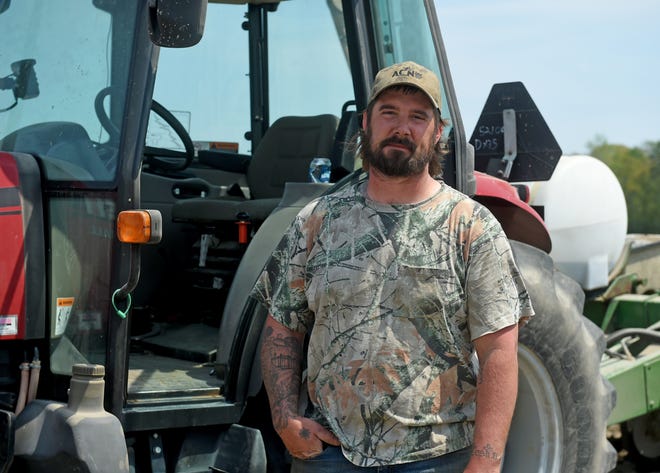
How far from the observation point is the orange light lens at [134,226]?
299cm

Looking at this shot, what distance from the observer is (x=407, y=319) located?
2484mm

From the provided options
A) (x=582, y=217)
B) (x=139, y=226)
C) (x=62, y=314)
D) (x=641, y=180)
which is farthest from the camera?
(x=641, y=180)

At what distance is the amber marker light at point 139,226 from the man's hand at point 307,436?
0.79m

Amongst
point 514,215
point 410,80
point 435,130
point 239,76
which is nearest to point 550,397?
point 514,215

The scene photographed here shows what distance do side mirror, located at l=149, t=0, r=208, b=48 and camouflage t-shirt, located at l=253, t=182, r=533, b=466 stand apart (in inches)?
29.0

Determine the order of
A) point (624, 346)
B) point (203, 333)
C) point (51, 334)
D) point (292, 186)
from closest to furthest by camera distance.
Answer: point (51, 334)
point (292, 186)
point (203, 333)
point (624, 346)

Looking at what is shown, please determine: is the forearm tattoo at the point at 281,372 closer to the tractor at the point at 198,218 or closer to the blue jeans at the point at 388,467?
the blue jeans at the point at 388,467

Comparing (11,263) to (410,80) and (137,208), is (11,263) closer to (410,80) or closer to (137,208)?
(137,208)

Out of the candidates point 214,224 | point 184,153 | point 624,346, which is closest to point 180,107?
point 184,153

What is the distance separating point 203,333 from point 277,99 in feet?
3.99

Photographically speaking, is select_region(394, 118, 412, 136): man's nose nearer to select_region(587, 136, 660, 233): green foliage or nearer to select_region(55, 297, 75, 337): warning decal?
select_region(55, 297, 75, 337): warning decal

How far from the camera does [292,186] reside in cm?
370

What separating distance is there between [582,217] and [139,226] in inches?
132

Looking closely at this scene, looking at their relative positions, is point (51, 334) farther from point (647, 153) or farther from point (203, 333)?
point (647, 153)
